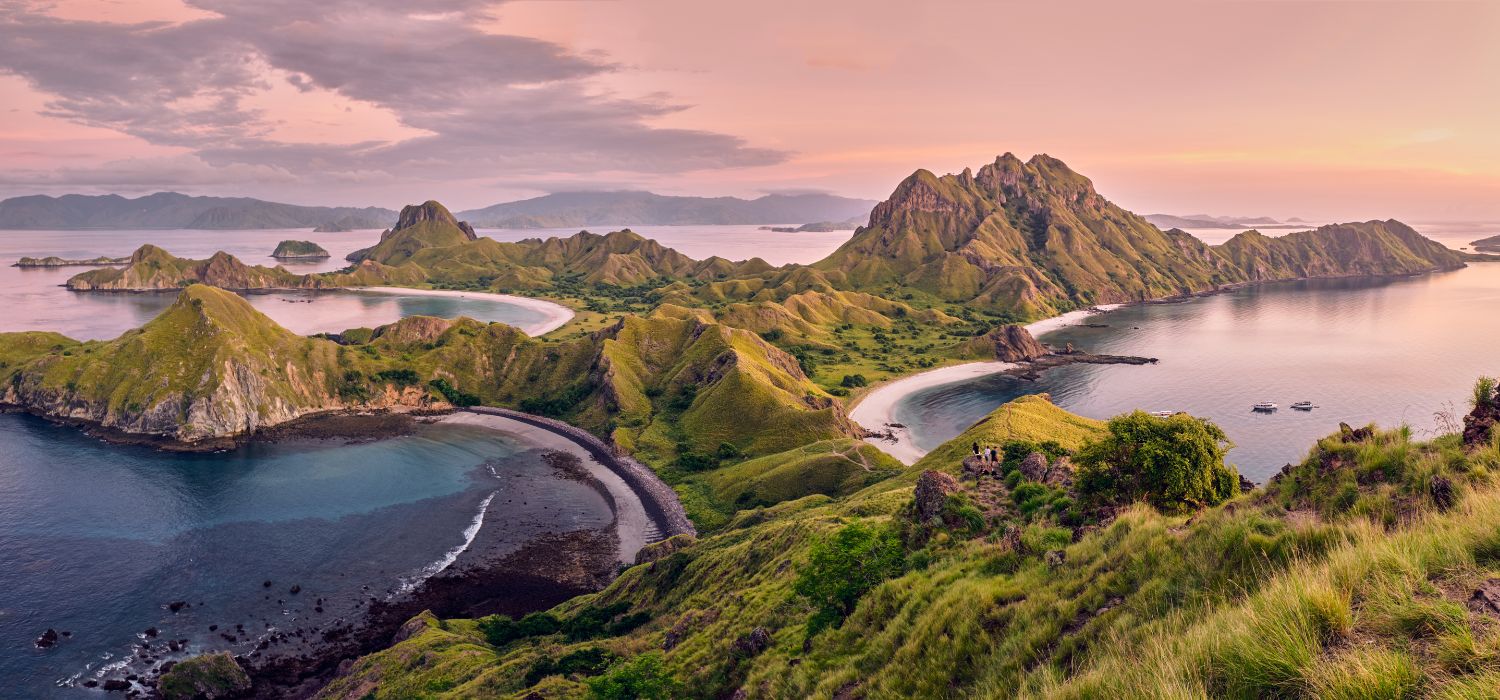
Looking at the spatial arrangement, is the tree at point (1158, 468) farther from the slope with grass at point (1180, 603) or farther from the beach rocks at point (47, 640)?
the beach rocks at point (47, 640)

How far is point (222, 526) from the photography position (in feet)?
351

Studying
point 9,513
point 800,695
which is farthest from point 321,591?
point 800,695

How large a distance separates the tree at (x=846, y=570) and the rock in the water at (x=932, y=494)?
2.54 m

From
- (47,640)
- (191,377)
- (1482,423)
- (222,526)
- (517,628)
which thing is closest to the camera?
(1482,423)

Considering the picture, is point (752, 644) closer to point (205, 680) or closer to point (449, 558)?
point (205, 680)

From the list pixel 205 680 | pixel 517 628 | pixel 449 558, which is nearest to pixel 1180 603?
pixel 517 628

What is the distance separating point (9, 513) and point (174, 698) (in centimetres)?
7702

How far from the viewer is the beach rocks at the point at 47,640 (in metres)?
76.6

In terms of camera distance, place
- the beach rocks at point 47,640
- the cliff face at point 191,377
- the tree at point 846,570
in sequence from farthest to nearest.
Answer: the cliff face at point 191,377 < the beach rocks at point 47,640 < the tree at point 846,570

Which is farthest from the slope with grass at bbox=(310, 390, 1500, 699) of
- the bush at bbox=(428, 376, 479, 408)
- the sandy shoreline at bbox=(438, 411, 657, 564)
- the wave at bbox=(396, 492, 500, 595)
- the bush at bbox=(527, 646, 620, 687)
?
the bush at bbox=(428, 376, 479, 408)

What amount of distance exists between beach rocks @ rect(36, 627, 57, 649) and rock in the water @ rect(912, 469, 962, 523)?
105 metres

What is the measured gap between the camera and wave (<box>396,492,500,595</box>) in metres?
92.5

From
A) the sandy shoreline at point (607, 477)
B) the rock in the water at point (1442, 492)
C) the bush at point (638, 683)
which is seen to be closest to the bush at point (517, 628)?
the sandy shoreline at point (607, 477)

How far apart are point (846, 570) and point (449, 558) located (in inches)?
3398
